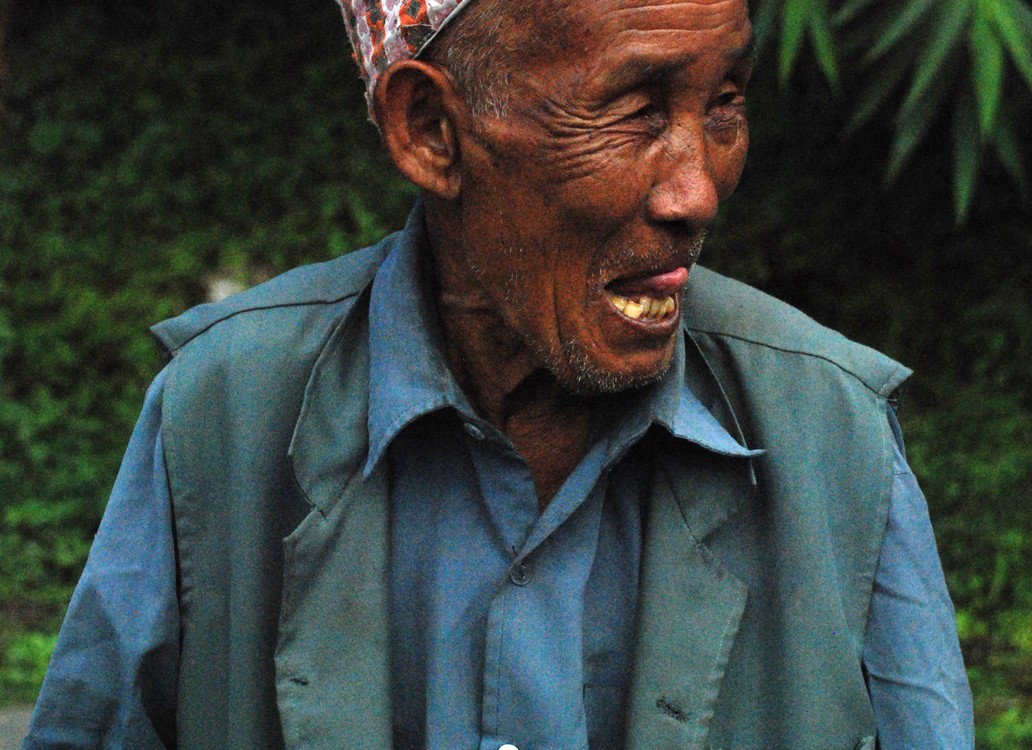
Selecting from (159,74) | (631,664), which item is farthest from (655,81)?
(159,74)

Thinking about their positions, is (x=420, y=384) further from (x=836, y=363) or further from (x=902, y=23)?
(x=902, y=23)

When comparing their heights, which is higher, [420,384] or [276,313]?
[276,313]

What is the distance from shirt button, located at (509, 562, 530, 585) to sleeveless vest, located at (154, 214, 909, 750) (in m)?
0.15

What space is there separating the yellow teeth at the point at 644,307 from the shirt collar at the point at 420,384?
0.39ft

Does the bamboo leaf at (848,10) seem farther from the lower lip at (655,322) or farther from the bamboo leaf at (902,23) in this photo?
the lower lip at (655,322)

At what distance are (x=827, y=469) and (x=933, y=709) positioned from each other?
333 mm

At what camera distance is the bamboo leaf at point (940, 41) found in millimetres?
4223

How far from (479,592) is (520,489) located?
144 mm

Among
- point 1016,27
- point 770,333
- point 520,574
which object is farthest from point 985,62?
Answer: point 520,574

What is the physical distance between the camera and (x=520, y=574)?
6.61 ft

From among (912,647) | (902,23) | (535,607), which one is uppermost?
(535,607)

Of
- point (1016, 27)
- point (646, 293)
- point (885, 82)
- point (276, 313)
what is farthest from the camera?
point (885, 82)

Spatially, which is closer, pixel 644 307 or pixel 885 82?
pixel 644 307

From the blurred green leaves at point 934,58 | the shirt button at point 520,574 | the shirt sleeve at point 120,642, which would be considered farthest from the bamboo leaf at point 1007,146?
the shirt sleeve at point 120,642
